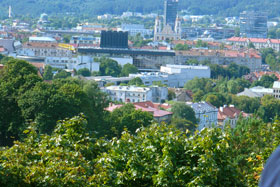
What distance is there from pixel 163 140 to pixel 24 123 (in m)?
10.3

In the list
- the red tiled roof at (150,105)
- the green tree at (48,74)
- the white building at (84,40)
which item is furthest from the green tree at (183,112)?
the white building at (84,40)

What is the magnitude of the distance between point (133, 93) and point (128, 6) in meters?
120

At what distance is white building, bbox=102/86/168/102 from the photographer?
36625 millimetres

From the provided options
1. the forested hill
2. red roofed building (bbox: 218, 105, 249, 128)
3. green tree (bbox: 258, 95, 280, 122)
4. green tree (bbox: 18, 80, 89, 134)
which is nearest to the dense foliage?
green tree (bbox: 18, 80, 89, 134)

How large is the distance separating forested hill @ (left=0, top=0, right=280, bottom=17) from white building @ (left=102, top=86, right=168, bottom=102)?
4112 inches

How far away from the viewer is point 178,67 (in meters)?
52.4

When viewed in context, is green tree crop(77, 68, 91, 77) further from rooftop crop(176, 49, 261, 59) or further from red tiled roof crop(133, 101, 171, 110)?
rooftop crop(176, 49, 261, 59)

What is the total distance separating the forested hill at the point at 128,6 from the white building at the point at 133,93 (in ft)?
343

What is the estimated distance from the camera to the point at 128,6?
15550 centimetres

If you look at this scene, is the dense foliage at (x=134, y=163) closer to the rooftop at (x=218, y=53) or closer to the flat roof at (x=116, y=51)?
the flat roof at (x=116, y=51)

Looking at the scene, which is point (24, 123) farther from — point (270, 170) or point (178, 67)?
point (178, 67)

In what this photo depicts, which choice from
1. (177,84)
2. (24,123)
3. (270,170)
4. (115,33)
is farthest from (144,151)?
(115,33)

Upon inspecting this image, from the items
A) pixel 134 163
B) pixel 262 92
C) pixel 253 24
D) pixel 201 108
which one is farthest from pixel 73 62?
pixel 253 24

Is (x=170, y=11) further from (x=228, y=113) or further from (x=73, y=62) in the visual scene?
(x=228, y=113)
